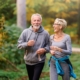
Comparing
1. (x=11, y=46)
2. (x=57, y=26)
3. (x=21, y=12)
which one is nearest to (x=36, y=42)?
(x=57, y=26)

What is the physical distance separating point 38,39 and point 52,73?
2.50ft

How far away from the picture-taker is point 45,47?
19.1 feet

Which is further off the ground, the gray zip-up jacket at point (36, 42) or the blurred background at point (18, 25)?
the gray zip-up jacket at point (36, 42)

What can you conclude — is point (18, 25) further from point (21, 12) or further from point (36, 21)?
point (36, 21)

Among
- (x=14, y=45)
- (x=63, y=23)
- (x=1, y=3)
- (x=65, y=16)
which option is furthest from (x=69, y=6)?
(x=63, y=23)

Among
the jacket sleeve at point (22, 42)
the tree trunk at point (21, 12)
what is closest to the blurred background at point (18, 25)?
the tree trunk at point (21, 12)

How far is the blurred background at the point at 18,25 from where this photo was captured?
855cm

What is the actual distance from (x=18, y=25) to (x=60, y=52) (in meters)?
7.52

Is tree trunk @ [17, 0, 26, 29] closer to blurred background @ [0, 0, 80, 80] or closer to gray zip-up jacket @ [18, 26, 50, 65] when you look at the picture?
blurred background @ [0, 0, 80, 80]

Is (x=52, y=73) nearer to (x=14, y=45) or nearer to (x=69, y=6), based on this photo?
(x=14, y=45)

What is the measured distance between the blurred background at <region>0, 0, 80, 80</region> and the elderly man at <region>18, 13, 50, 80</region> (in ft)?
6.57

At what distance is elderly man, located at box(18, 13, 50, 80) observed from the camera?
570 centimetres

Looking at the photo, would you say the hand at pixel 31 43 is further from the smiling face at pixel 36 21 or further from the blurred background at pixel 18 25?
the blurred background at pixel 18 25

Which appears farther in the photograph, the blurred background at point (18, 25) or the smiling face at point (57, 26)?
the blurred background at point (18, 25)
